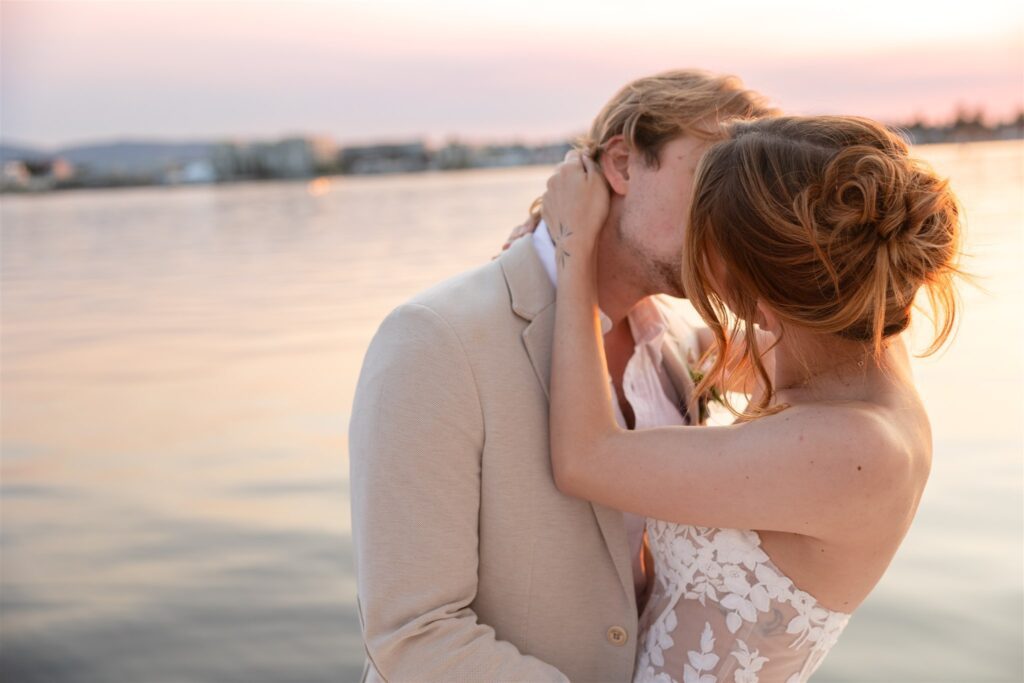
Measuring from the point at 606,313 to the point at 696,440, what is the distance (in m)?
0.89

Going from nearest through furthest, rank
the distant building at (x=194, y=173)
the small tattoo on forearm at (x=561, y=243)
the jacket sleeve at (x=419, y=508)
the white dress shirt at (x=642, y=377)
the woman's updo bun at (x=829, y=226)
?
the woman's updo bun at (x=829, y=226)
the jacket sleeve at (x=419, y=508)
the small tattoo on forearm at (x=561, y=243)
the white dress shirt at (x=642, y=377)
the distant building at (x=194, y=173)

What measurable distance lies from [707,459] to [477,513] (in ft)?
1.77

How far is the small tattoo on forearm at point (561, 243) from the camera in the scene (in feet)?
8.48

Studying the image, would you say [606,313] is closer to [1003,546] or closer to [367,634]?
[367,634]

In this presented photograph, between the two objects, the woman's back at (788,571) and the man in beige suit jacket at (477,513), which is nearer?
the woman's back at (788,571)

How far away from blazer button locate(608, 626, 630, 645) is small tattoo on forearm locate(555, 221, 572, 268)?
2.95 ft

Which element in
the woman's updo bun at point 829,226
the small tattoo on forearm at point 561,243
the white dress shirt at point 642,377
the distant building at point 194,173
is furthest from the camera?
the distant building at point 194,173

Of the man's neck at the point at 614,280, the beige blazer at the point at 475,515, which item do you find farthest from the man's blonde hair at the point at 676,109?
the beige blazer at the point at 475,515

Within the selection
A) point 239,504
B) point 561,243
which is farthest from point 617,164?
point 239,504

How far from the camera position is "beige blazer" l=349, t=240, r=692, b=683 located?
7.20 ft

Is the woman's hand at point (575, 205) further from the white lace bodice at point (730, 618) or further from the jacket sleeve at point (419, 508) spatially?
the white lace bodice at point (730, 618)

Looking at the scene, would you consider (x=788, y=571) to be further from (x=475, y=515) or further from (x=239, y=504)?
(x=239, y=504)

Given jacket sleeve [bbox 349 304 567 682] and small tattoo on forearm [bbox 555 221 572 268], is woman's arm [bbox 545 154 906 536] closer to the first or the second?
small tattoo on forearm [bbox 555 221 572 268]

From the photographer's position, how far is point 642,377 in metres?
2.89
